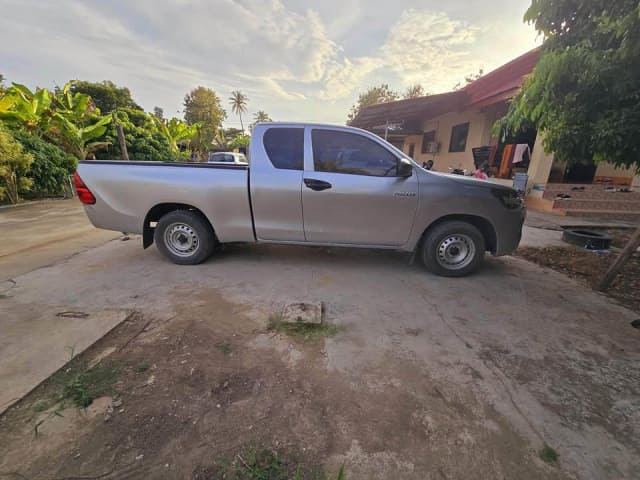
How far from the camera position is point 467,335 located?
2.55 metres

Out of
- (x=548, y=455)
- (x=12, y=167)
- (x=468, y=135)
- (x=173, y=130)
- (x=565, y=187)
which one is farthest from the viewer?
(x=173, y=130)

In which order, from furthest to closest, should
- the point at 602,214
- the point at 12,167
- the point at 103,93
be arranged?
the point at 103,93
the point at 602,214
the point at 12,167

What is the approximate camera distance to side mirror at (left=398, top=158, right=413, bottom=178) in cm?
340

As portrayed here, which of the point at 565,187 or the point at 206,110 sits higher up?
the point at 206,110

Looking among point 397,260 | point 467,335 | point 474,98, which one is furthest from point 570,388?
point 474,98

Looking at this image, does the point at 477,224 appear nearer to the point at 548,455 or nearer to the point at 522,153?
the point at 548,455

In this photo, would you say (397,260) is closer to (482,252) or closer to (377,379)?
(482,252)

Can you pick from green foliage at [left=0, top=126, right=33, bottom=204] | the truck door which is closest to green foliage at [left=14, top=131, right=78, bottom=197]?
green foliage at [left=0, top=126, right=33, bottom=204]

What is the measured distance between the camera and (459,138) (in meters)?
12.9

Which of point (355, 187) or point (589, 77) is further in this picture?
point (355, 187)

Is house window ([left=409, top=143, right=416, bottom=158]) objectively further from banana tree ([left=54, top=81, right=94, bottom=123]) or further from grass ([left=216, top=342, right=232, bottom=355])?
grass ([left=216, top=342, right=232, bottom=355])

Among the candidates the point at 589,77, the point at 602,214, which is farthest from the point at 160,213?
the point at 602,214

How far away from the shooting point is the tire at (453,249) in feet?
11.8

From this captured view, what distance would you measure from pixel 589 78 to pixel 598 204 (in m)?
8.41
